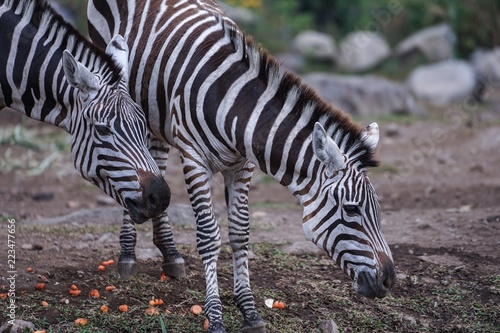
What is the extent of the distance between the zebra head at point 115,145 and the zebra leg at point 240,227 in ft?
2.43

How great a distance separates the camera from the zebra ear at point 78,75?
5055 mm

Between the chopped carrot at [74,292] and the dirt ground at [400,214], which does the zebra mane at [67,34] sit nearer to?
the chopped carrot at [74,292]

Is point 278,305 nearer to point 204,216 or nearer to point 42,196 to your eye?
point 204,216

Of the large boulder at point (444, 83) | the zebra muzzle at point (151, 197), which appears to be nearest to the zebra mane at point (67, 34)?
the zebra muzzle at point (151, 197)

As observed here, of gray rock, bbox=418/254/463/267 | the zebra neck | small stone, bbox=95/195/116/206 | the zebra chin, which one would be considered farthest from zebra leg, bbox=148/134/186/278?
small stone, bbox=95/195/116/206

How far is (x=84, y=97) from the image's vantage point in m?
5.21

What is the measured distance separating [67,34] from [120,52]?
441 millimetres

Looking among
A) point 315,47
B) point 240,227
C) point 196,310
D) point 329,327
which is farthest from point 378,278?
point 315,47

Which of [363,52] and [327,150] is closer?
[327,150]

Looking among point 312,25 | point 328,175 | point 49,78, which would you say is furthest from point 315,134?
point 312,25

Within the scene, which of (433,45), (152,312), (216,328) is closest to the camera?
(216,328)

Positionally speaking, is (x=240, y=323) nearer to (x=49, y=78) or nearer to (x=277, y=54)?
(x=49, y=78)

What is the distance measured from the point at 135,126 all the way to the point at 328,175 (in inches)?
56.1

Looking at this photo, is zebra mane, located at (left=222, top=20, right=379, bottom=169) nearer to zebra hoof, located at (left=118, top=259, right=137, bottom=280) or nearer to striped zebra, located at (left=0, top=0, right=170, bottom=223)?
striped zebra, located at (left=0, top=0, right=170, bottom=223)
